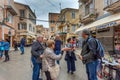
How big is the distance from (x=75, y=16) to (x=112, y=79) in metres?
44.9

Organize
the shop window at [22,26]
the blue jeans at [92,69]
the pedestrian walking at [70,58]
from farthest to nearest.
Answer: the shop window at [22,26]
the pedestrian walking at [70,58]
the blue jeans at [92,69]

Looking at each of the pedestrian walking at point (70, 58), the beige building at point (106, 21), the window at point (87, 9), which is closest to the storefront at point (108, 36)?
the beige building at point (106, 21)

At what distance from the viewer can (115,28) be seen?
17547 mm

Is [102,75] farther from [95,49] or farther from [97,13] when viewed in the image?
[97,13]

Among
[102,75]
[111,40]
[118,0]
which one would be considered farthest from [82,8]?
[102,75]

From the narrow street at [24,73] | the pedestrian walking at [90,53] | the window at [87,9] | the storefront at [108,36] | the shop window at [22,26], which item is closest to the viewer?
the pedestrian walking at [90,53]

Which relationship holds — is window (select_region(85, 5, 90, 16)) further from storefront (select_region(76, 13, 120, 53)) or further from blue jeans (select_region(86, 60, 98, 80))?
blue jeans (select_region(86, 60, 98, 80))

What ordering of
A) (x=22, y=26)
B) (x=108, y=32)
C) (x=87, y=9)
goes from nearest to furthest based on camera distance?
1. (x=108, y=32)
2. (x=87, y=9)
3. (x=22, y=26)

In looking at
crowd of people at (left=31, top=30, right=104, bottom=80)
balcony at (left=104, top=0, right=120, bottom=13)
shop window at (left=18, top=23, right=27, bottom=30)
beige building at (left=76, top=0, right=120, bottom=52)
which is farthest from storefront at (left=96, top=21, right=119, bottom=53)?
shop window at (left=18, top=23, right=27, bottom=30)

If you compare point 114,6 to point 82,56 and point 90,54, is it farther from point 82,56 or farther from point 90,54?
point 90,54

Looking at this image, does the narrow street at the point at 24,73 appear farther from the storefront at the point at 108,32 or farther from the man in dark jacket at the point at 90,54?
the storefront at the point at 108,32

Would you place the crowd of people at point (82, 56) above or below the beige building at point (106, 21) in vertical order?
below

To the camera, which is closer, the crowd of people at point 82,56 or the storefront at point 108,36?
the crowd of people at point 82,56

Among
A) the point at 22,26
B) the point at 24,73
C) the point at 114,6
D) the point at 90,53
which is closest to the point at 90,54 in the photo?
the point at 90,53
